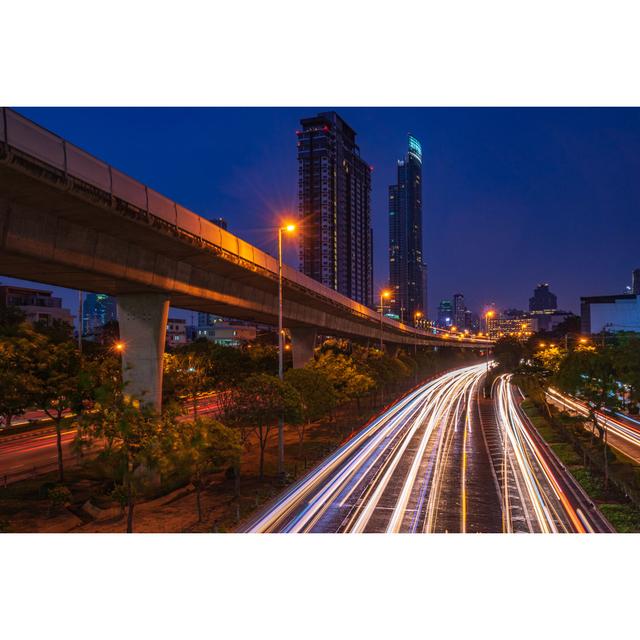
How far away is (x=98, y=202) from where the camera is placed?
50.4 feet

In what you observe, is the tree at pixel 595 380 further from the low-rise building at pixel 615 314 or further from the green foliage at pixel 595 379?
the low-rise building at pixel 615 314

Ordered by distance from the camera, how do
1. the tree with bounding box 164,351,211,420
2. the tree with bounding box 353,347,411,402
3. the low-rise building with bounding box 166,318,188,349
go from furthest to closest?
the low-rise building with bounding box 166,318,188,349
the tree with bounding box 353,347,411,402
the tree with bounding box 164,351,211,420

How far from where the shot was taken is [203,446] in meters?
15.9

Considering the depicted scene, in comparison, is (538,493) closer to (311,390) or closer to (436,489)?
(436,489)

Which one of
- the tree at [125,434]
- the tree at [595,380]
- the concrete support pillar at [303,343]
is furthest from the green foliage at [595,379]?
the concrete support pillar at [303,343]

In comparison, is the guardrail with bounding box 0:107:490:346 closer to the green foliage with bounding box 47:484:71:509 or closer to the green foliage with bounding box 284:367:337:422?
the green foliage with bounding box 284:367:337:422

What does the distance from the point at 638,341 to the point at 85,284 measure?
72.7 ft

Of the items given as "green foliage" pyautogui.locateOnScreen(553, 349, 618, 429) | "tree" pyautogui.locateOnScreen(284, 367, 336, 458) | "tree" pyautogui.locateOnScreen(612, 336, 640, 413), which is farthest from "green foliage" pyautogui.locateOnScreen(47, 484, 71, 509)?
"green foliage" pyautogui.locateOnScreen(553, 349, 618, 429)

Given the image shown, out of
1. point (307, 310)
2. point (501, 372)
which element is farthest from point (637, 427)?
point (501, 372)

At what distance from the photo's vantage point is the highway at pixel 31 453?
25.8 meters

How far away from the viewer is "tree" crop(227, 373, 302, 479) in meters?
22.6

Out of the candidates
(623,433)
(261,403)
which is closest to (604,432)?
(623,433)

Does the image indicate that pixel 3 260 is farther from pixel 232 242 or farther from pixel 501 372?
pixel 501 372

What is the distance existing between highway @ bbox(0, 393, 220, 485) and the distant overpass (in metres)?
5.42
